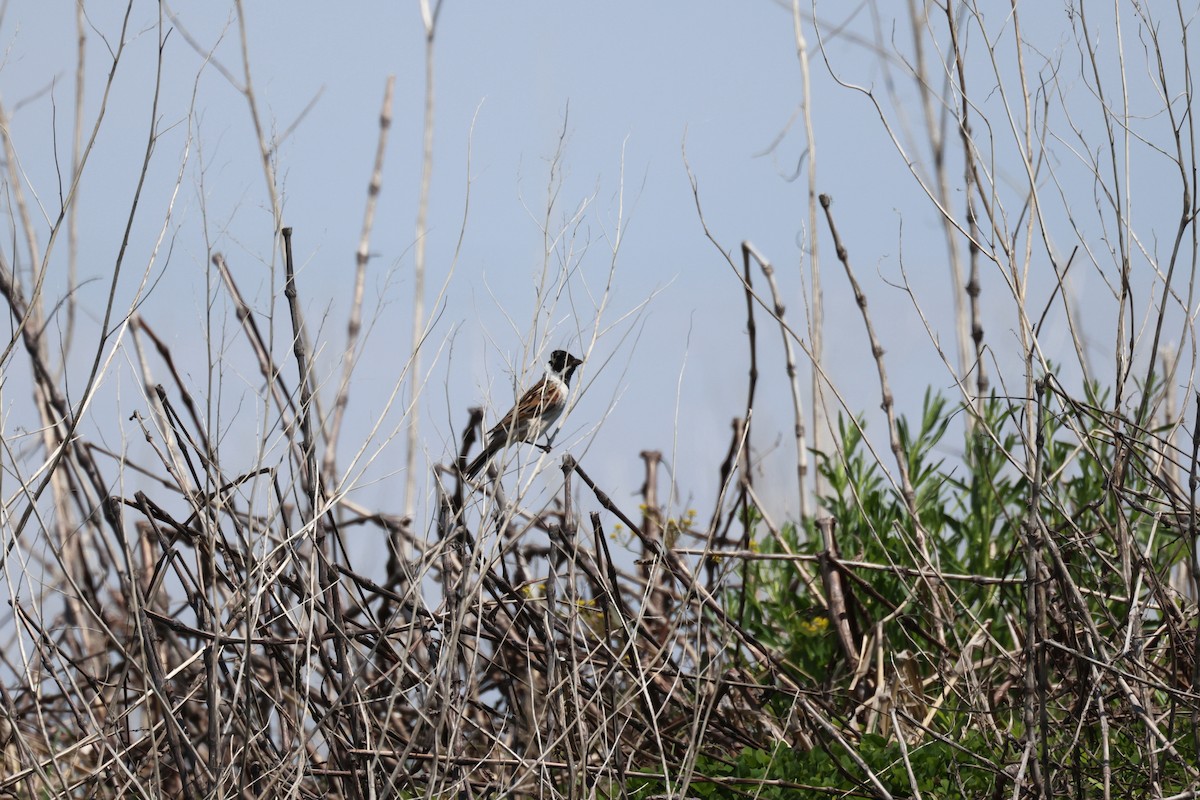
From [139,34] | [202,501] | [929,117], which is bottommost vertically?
[202,501]

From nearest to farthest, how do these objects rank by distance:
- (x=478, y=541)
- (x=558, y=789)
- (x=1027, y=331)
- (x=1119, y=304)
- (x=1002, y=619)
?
(x=478, y=541) < (x=1027, y=331) < (x=1119, y=304) < (x=558, y=789) < (x=1002, y=619)

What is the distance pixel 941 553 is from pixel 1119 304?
1.59 meters

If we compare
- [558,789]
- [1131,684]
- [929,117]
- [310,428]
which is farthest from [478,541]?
[929,117]

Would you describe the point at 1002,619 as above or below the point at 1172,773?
above

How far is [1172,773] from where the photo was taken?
309 cm

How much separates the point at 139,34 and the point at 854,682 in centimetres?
263

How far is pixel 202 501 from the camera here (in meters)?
2.58

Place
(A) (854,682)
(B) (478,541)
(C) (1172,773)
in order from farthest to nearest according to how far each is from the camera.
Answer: (A) (854,682), (C) (1172,773), (B) (478,541)

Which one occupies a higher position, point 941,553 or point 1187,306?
point 1187,306

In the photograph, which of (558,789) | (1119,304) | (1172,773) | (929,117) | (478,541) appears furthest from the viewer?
(929,117)

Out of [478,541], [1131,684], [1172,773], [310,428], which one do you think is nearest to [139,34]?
[310,428]

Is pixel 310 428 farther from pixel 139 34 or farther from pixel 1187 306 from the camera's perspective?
pixel 1187 306

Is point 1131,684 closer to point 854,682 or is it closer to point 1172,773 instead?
point 1172,773

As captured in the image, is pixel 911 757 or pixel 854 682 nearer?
pixel 911 757
